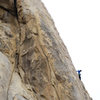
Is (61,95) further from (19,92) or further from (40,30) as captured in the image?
(40,30)

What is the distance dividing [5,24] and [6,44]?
1.40m

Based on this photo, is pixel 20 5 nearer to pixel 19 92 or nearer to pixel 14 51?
pixel 14 51

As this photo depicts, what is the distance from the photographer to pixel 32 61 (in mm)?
9867

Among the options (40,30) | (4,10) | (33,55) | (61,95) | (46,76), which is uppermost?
(4,10)

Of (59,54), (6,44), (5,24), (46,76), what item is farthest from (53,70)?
(5,24)

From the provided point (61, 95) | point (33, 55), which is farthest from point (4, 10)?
point (61, 95)

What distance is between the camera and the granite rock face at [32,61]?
8.91 meters

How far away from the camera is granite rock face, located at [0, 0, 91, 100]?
29.2ft

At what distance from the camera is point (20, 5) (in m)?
11.9

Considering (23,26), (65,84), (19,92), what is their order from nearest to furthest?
(19,92)
(65,84)
(23,26)

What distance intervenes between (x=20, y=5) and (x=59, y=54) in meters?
3.50

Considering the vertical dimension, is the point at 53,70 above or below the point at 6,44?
below

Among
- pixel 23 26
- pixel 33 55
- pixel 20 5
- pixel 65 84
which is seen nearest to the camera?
pixel 65 84

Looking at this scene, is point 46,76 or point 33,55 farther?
point 33,55
